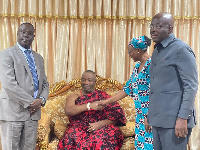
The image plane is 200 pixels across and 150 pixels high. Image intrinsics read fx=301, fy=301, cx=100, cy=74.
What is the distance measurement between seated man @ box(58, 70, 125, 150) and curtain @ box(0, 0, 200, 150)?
2.53ft

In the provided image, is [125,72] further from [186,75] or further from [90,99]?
[186,75]

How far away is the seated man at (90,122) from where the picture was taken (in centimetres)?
348


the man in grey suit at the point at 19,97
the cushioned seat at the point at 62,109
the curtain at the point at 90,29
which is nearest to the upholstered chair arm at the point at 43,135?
the cushioned seat at the point at 62,109

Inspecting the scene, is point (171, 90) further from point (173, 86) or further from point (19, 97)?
point (19, 97)

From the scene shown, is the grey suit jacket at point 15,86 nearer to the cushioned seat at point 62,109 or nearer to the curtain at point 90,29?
the cushioned seat at point 62,109

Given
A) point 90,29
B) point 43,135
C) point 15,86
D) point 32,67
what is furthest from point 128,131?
point 90,29

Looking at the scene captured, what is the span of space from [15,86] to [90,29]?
2169 millimetres

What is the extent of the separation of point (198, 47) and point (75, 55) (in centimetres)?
195

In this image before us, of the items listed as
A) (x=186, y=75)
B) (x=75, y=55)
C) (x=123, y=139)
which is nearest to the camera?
(x=186, y=75)

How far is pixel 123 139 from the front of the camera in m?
3.70

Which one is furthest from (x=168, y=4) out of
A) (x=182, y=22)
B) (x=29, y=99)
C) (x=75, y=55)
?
(x=29, y=99)

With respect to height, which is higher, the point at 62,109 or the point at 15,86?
the point at 15,86

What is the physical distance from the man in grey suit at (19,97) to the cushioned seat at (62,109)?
29.9 inches

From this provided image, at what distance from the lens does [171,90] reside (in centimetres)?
201
